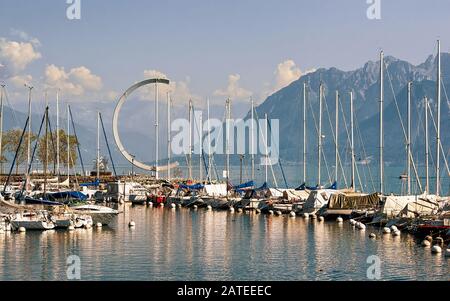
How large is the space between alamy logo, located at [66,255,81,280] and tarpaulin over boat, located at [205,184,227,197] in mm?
52088

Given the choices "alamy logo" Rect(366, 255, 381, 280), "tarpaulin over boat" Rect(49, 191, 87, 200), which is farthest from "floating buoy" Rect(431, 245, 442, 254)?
"tarpaulin over boat" Rect(49, 191, 87, 200)

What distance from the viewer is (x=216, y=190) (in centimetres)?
9725

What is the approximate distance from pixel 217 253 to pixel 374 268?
11315 millimetres

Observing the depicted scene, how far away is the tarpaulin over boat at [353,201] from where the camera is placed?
68.8 metres

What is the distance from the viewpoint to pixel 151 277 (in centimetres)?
3816

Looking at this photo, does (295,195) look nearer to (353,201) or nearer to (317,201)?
(317,201)

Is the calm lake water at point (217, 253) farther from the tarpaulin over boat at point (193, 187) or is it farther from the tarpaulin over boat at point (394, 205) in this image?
the tarpaulin over boat at point (193, 187)

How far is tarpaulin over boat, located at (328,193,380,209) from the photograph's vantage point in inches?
2707

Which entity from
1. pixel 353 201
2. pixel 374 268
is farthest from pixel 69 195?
pixel 374 268

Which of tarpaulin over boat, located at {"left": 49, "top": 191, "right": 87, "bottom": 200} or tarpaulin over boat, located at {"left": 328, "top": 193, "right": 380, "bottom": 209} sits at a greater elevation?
tarpaulin over boat, located at {"left": 49, "top": 191, "right": 87, "bottom": 200}

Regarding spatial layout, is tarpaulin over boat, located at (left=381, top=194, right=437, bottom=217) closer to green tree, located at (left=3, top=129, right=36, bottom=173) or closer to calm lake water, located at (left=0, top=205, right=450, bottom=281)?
calm lake water, located at (left=0, top=205, right=450, bottom=281)

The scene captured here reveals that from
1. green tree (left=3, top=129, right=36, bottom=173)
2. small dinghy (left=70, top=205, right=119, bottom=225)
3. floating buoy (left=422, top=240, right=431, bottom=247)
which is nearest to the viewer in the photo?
floating buoy (left=422, top=240, right=431, bottom=247)

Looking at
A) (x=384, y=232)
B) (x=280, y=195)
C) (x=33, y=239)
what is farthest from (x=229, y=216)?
(x=33, y=239)
